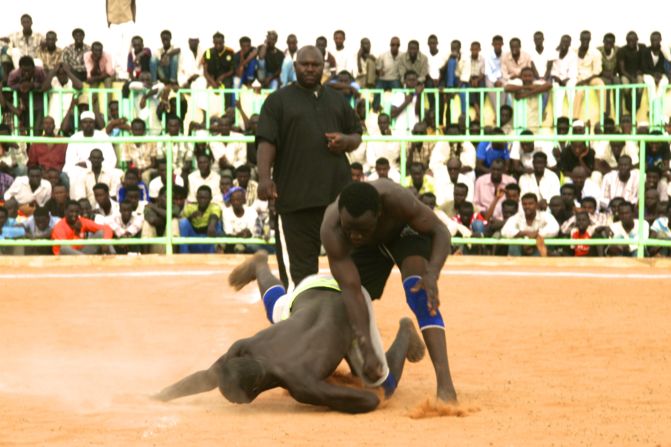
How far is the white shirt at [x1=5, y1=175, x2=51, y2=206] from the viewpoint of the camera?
15.4m

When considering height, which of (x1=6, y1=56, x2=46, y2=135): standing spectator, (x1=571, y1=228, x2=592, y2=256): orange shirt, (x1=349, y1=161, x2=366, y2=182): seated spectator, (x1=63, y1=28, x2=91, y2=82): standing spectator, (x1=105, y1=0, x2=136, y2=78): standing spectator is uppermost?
(x1=105, y1=0, x2=136, y2=78): standing spectator

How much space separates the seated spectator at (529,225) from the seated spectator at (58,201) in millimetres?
→ 4724

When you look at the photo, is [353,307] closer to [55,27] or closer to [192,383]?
[192,383]

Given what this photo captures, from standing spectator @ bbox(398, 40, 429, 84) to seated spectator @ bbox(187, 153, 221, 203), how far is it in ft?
12.5

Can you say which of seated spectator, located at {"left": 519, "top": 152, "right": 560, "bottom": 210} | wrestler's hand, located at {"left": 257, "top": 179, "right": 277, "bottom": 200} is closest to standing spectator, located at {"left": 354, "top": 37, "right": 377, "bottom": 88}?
seated spectator, located at {"left": 519, "top": 152, "right": 560, "bottom": 210}

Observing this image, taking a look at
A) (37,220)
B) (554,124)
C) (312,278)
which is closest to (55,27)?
(37,220)

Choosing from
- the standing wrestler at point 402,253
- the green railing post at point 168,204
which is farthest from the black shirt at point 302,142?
the green railing post at point 168,204

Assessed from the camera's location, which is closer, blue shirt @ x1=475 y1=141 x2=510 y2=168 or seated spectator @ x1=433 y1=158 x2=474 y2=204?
seated spectator @ x1=433 y1=158 x2=474 y2=204

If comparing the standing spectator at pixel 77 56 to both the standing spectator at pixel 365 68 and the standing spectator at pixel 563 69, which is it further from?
the standing spectator at pixel 563 69

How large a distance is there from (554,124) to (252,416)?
12004 millimetres

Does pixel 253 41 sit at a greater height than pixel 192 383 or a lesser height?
Result: greater

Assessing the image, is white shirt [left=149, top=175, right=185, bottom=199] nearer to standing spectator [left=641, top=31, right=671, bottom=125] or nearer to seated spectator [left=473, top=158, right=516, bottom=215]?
seated spectator [left=473, top=158, right=516, bottom=215]

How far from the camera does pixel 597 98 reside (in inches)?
721

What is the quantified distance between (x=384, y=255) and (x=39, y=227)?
8.07 m
